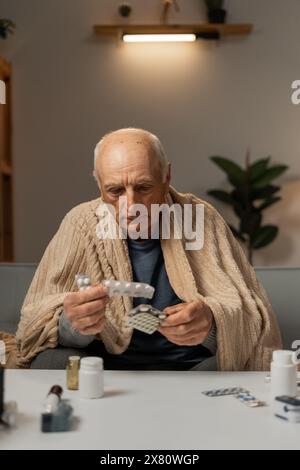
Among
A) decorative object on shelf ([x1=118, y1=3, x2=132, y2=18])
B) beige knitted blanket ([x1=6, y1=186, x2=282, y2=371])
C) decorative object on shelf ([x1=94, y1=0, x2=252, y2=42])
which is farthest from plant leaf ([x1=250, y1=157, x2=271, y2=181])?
beige knitted blanket ([x1=6, y1=186, x2=282, y2=371])

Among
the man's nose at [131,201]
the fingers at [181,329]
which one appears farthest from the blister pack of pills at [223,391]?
the man's nose at [131,201]

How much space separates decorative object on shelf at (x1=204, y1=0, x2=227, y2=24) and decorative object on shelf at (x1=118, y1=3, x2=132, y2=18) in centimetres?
47

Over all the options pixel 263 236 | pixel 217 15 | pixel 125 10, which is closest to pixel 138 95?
pixel 125 10

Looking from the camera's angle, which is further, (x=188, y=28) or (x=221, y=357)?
(x=188, y=28)

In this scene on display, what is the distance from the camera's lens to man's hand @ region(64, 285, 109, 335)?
1218 mm

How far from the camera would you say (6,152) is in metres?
3.92

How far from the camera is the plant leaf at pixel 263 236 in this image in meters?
3.86

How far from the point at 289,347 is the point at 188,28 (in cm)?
233

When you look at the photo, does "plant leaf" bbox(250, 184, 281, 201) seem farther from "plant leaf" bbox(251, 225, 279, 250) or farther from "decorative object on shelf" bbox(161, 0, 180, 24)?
"decorative object on shelf" bbox(161, 0, 180, 24)

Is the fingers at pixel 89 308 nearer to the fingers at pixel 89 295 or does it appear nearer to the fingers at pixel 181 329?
the fingers at pixel 89 295

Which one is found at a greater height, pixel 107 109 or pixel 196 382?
pixel 107 109

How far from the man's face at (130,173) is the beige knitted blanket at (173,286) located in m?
0.10

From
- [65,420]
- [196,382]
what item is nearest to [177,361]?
[196,382]
